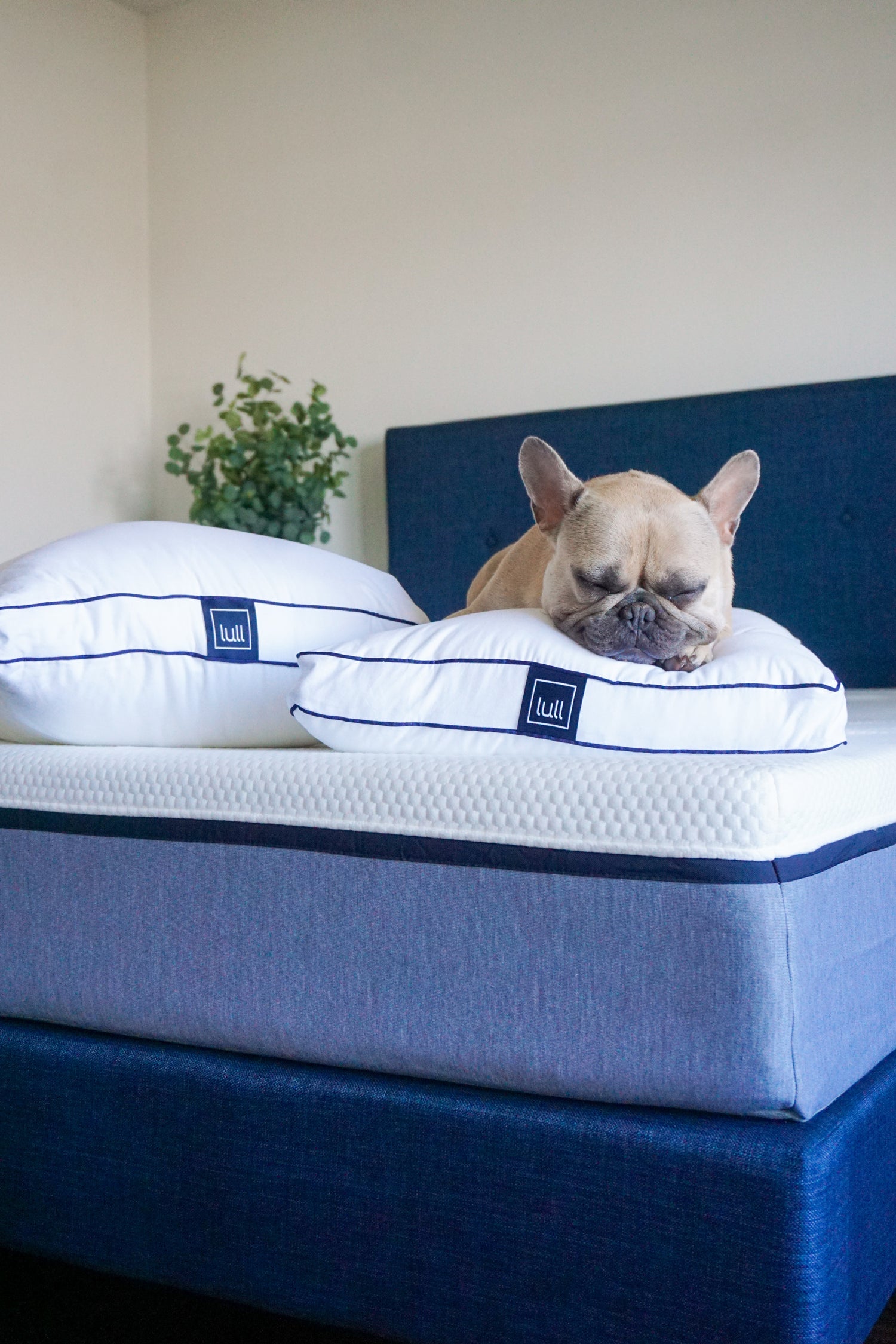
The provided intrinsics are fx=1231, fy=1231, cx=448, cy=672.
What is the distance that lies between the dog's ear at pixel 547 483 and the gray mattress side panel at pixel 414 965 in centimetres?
73

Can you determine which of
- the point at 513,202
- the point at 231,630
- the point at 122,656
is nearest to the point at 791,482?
the point at 513,202

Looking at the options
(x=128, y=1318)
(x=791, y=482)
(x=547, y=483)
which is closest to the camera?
(x=128, y=1318)

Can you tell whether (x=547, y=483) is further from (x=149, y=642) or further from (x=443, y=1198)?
(x=443, y=1198)

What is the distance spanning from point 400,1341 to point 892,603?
215 centimetres

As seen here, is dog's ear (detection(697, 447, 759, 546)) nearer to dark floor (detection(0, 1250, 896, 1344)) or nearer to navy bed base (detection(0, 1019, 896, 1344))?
navy bed base (detection(0, 1019, 896, 1344))

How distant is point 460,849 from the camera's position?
1.03 metres

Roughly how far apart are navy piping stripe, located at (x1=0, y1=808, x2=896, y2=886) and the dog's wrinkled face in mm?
388

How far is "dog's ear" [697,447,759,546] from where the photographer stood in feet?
5.27

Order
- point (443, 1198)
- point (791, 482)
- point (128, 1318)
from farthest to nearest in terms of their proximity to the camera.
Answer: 1. point (791, 482)
2. point (128, 1318)
3. point (443, 1198)

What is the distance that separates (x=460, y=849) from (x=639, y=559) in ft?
2.07

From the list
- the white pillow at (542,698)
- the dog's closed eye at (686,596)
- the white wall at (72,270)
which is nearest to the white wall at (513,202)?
the white wall at (72,270)

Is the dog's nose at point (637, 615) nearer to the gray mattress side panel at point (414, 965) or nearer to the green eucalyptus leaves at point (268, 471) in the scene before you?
the gray mattress side panel at point (414, 965)

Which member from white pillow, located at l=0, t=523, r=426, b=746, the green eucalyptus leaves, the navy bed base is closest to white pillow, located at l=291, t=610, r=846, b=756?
white pillow, located at l=0, t=523, r=426, b=746

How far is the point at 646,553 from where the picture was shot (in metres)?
1.55
